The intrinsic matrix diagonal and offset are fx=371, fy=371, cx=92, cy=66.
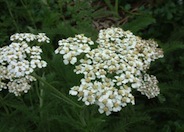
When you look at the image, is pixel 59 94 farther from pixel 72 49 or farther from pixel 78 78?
pixel 78 78

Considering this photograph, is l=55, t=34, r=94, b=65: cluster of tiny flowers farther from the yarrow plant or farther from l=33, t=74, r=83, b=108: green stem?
l=33, t=74, r=83, b=108: green stem

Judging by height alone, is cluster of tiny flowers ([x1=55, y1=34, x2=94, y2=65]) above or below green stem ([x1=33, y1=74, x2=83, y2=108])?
above

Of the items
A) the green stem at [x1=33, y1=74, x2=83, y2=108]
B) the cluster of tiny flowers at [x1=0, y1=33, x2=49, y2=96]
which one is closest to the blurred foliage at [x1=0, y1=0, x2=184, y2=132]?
the green stem at [x1=33, y1=74, x2=83, y2=108]

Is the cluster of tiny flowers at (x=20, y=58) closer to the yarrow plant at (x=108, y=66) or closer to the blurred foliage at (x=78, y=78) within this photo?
the yarrow plant at (x=108, y=66)

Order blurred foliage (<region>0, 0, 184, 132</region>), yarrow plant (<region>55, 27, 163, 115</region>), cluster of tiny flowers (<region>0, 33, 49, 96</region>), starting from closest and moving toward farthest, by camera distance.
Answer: yarrow plant (<region>55, 27, 163, 115</region>)
cluster of tiny flowers (<region>0, 33, 49, 96</region>)
blurred foliage (<region>0, 0, 184, 132</region>)

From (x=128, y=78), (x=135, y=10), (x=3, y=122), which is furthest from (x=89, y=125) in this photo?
(x=135, y=10)

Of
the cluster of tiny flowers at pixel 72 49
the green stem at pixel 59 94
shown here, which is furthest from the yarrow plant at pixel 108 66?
the green stem at pixel 59 94

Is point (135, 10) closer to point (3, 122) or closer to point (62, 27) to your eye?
point (62, 27)
